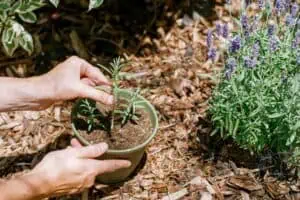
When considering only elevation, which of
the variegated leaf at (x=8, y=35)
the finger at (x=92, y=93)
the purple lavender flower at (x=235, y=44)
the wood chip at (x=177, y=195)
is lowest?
the wood chip at (x=177, y=195)

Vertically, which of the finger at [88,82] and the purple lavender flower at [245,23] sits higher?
the purple lavender flower at [245,23]

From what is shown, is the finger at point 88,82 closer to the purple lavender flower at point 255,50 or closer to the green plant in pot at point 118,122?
the green plant in pot at point 118,122

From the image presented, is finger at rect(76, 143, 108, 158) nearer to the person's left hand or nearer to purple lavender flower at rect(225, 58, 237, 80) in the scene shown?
the person's left hand

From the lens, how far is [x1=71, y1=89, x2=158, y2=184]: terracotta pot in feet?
8.52

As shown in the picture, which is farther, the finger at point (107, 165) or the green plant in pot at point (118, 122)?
the green plant in pot at point (118, 122)

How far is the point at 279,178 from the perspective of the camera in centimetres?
288

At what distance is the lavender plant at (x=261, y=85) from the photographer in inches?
99.6

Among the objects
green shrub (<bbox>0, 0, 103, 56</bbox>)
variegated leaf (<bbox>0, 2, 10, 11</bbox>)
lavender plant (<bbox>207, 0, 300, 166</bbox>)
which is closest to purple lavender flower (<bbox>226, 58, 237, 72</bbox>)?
lavender plant (<bbox>207, 0, 300, 166</bbox>)

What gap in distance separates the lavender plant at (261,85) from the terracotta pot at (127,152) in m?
0.28

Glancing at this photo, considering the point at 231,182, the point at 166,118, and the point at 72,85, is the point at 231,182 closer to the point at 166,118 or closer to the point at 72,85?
the point at 166,118

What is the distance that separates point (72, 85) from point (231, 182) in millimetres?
919

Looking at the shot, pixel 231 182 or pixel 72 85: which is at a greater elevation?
pixel 72 85

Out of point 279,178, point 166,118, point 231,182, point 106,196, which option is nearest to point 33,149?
point 106,196

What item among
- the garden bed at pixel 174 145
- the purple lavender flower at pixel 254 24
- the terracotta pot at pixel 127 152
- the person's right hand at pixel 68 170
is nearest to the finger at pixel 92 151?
the person's right hand at pixel 68 170
